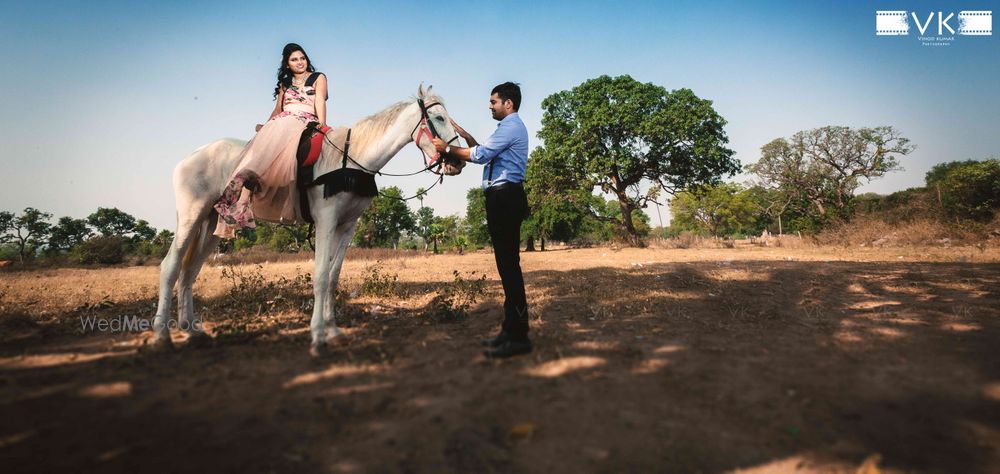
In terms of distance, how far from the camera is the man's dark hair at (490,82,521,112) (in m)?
4.54

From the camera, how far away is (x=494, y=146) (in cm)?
421

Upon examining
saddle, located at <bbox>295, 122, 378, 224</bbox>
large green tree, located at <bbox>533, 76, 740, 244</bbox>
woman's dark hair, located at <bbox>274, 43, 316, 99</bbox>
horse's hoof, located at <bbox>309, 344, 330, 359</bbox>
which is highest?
large green tree, located at <bbox>533, 76, 740, 244</bbox>

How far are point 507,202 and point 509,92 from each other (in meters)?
1.27

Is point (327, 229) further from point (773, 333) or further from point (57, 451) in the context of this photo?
point (773, 333)

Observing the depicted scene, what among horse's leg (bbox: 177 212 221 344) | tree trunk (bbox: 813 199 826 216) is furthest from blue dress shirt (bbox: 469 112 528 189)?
tree trunk (bbox: 813 199 826 216)

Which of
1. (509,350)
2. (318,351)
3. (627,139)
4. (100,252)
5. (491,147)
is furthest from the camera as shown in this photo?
(627,139)

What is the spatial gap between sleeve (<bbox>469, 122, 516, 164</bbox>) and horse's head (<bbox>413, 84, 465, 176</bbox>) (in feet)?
1.54

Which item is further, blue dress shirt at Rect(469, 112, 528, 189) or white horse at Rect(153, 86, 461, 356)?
white horse at Rect(153, 86, 461, 356)

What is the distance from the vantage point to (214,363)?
3803mm

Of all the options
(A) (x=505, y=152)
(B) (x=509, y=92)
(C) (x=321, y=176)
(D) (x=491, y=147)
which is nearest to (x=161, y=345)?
(C) (x=321, y=176)

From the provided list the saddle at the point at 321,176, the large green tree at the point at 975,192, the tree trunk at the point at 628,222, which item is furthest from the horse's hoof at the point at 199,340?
the tree trunk at the point at 628,222

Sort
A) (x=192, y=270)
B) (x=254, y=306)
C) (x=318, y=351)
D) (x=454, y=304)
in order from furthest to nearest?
(x=454, y=304), (x=254, y=306), (x=192, y=270), (x=318, y=351)

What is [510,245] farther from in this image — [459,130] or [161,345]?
[161,345]

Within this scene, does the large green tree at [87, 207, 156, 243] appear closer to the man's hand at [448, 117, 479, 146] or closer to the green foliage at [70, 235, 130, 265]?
the green foliage at [70, 235, 130, 265]
